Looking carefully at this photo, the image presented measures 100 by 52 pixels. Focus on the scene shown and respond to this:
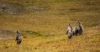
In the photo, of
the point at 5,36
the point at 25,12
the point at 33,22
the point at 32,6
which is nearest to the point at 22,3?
the point at 32,6

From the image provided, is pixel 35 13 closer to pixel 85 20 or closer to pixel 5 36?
pixel 85 20

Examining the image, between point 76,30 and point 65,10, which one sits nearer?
point 76,30

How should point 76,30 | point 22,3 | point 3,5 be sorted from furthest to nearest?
point 22,3 < point 3,5 < point 76,30

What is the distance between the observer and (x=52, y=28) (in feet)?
276

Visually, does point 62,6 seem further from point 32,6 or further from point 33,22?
point 33,22

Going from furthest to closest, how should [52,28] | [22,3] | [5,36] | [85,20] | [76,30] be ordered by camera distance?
1. [22,3]
2. [85,20]
3. [52,28]
4. [5,36]
5. [76,30]

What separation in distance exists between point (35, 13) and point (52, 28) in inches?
1149

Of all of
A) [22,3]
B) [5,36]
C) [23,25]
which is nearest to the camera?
[5,36]

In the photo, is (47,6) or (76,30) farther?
(47,6)

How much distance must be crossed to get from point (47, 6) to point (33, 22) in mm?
31932

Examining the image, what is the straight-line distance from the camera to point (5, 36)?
74.4 meters

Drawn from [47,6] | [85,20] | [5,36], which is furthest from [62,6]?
[5,36]

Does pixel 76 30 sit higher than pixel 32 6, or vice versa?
pixel 76 30

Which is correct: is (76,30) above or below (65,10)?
A: above
